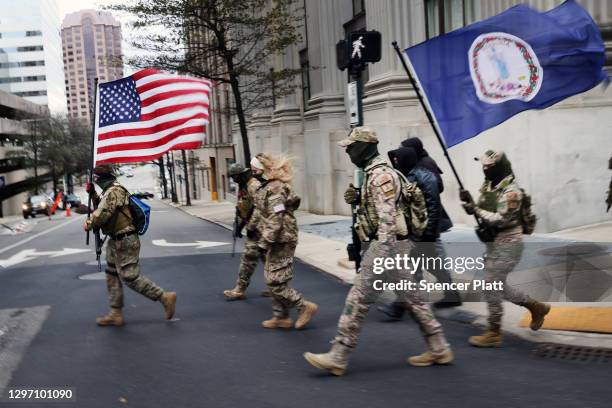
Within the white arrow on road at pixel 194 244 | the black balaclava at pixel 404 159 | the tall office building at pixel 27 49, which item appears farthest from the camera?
the tall office building at pixel 27 49

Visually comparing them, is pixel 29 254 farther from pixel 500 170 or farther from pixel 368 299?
pixel 500 170

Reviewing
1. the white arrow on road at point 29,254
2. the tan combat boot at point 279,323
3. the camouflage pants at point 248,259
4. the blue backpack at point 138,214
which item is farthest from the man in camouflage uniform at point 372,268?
the white arrow on road at point 29,254

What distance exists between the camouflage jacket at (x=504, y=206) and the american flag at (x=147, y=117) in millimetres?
4541

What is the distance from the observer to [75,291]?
10.2 m

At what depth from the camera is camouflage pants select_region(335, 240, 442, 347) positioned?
17.1 ft

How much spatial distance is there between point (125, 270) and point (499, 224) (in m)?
4.16

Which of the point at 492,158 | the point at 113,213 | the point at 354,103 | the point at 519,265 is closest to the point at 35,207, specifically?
the point at 354,103

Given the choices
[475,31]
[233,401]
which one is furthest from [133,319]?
[475,31]

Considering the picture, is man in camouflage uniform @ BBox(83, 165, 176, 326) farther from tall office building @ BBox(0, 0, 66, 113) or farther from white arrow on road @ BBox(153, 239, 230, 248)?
tall office building @ BBox(0, 0, 66, 113)

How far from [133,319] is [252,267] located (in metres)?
1.77

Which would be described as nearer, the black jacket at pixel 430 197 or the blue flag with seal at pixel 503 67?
the blue flag with seal at pixel 503 67

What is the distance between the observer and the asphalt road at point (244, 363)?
4.88 meters

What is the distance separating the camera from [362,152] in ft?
18.1

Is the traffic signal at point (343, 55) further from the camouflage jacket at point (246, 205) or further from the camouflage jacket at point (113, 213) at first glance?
the camouflage jacket at point (113, 213)
